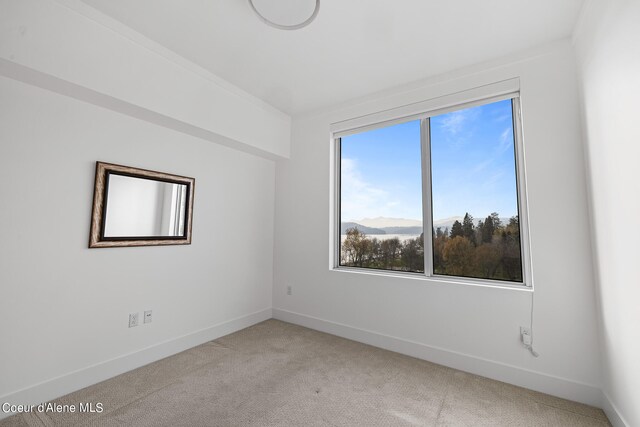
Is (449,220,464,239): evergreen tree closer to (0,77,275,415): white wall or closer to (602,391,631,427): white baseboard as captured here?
(602,391,631,427): white baseboard

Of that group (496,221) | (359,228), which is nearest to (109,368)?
(359,228)

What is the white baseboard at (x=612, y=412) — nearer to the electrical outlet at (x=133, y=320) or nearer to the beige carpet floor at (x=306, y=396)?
the beige carpet floor at (x=306, y=396)

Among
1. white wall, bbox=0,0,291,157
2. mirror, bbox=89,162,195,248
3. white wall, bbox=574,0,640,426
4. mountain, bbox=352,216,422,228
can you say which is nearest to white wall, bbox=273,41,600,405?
white wall, bbox=574,0,640,426

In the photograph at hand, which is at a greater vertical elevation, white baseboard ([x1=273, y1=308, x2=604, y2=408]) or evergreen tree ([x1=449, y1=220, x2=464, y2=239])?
evergreen tree ([x1=449, y1=220, x2=464, y2=239])

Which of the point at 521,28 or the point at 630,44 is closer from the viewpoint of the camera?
the point at 630,44

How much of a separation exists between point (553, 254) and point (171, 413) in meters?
2.88

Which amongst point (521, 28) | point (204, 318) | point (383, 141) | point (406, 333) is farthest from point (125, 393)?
point (521, 28)

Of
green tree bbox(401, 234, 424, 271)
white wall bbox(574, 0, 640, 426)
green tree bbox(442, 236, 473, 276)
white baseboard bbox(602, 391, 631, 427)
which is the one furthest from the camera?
green tree bbox(401, 234, 424, 271)

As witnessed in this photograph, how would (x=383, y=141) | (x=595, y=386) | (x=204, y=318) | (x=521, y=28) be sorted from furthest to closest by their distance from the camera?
(x=383, y=141)
(x=204, y=318)
(x=521, y=28)
(x=595, y=386)

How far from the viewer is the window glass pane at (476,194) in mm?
2387

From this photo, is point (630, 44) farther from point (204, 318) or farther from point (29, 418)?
point (29, 418)

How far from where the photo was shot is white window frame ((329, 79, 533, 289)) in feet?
7.48

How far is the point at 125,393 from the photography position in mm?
1946

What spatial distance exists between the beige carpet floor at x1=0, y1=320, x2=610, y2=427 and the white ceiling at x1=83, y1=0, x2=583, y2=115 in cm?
266
